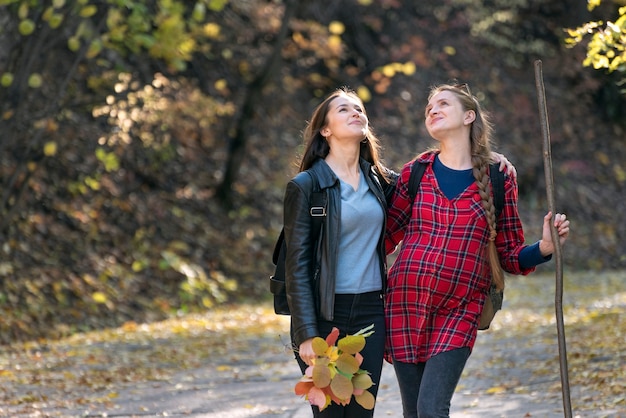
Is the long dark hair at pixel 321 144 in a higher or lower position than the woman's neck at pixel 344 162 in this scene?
higher

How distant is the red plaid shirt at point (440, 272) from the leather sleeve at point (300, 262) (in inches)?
16.8

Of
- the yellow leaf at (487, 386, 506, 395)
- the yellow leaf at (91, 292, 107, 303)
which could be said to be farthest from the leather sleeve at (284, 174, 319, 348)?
the yellow leaf at (91, 292, 107, 303)

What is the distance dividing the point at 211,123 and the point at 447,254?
14.9 m

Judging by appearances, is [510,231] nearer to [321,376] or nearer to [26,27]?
[321,376]

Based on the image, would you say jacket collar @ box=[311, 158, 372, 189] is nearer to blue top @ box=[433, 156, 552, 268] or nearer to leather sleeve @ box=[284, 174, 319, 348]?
leather sleeve @ box=[284, 174, 319, 348]

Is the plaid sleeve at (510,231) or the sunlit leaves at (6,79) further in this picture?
the sunlit leaves at (6,79)

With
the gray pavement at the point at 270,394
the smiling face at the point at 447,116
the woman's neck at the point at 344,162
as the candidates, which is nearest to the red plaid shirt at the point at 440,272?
the smiling face at the point at 447,116

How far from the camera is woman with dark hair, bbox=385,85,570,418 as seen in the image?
202 inches

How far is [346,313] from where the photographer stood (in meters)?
5.04

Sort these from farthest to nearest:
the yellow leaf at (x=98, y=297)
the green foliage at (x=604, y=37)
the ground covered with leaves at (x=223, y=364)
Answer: the yellow leaf at (x=98, y=297) < the ground covered with leaves at (x=223, y=364) < the green foliage at (x=604, y=37)

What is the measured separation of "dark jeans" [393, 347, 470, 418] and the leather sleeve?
1.72 feet

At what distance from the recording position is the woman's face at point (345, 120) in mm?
5285

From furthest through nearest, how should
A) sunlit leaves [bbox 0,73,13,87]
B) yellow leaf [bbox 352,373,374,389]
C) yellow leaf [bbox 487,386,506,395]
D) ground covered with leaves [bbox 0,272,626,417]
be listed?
sunlit leaves [bbox 0,73,13,87] < yellow leaf [bbox 487,386,506,395] < ground covered with leaves [bbox 0,272,626,417] < yellow leaf [bbox 352,373,374,389]

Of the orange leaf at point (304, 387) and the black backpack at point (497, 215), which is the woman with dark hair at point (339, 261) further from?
the black backpack at point (497, 215)
